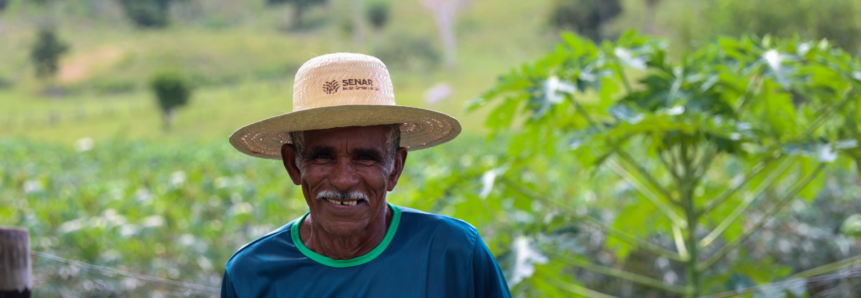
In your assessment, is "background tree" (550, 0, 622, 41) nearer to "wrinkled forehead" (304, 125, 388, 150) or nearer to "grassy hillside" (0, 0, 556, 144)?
"grassy hillside" (0, 0, 556, 144)

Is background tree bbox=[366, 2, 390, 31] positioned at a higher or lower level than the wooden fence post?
higher

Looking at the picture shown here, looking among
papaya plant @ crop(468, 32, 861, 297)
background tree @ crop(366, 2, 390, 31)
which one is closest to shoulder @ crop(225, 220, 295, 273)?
papaya plant @ crop(468, 32, 861, 297)

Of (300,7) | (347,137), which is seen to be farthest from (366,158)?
(300,7)

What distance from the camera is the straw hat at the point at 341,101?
52.7 inches

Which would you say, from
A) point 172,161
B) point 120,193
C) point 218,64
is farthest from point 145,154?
point 218,64

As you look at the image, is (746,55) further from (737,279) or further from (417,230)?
(417,230)

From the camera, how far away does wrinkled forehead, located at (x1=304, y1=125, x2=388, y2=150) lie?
1.39 m

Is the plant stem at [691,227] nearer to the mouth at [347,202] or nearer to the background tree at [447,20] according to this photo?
the mouth at [347,202]

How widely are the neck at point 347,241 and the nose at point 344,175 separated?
0.12 m

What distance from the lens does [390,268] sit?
1.42 meters

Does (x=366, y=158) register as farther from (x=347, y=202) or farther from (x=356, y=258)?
(x=356, y=258)

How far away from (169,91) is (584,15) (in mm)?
27732

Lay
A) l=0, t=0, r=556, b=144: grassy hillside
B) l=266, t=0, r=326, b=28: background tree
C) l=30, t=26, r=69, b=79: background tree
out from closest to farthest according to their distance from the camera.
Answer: l=0, t=0, r=556, b=144: grassy hillside, l=30, t=26, r=69, b=79: background tree, l=266, t=0, r=326, b=28: background tree

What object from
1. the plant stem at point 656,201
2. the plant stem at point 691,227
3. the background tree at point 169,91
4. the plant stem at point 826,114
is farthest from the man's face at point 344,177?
the background tree at point 169,91
